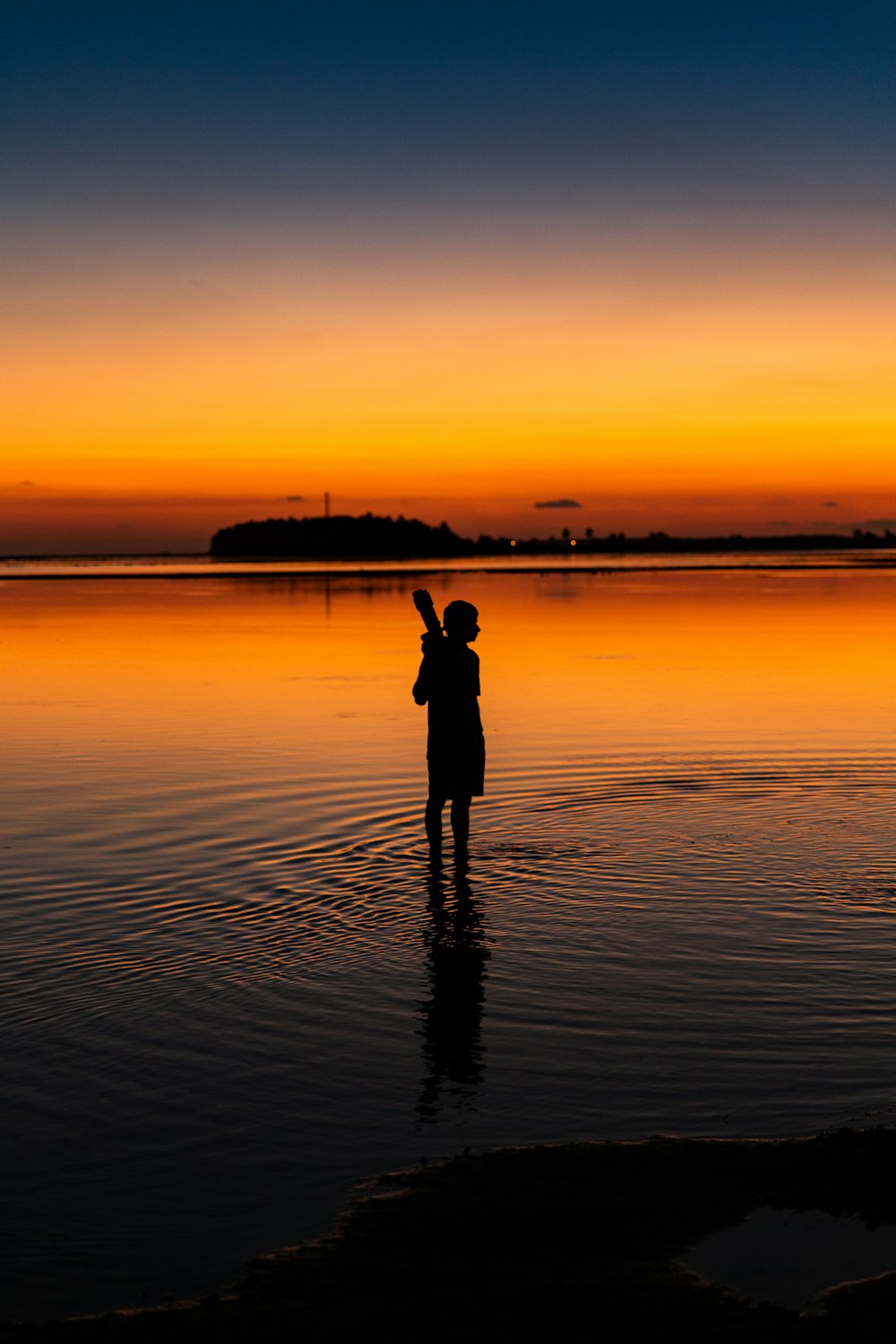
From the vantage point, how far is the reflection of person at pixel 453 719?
1173 centimetres

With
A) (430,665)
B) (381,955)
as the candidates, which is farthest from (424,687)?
(381,955)

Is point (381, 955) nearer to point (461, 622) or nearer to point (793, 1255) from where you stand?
point (461, 622)

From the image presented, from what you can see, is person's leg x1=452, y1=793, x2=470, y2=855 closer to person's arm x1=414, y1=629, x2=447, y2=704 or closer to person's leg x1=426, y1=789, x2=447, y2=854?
person's leg x1=426, y1=789, x2=447, y2=854

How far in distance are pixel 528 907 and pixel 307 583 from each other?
77.7 metres

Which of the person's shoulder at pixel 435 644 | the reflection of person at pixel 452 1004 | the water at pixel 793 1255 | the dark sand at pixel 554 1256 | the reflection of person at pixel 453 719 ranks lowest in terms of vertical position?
the reflection of person at pixel 452 1004

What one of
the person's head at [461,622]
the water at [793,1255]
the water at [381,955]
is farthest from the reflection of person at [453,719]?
the water at [793,1255]

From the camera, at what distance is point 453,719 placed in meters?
11.9

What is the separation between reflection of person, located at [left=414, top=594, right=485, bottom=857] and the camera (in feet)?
38.5

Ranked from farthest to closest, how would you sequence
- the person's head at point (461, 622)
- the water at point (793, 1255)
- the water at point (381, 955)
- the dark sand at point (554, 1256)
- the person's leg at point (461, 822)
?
the person's leg at point (461, 822), the person's head at point (461, 622), the water at point (381, 955), the water at point (793, 1255), the dark sand at point (554, 1256)

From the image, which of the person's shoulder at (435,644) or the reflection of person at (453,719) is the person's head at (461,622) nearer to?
the reflection of person at (453,719)

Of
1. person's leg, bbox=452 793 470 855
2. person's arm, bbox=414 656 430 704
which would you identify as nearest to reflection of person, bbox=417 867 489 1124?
person's leg, bbox=452 793 470 855

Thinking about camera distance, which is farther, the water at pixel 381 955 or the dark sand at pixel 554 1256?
the water at pixel 381 955

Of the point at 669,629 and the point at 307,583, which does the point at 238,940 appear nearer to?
the point at 669,629

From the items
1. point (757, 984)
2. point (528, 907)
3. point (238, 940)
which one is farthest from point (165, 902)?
point (757, 984)
